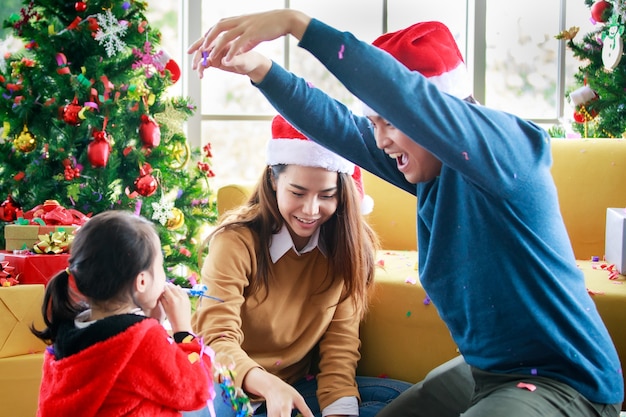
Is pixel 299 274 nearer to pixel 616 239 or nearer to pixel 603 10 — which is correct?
pixel 616 239

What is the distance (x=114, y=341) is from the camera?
125 centimetres

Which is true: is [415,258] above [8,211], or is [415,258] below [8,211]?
below

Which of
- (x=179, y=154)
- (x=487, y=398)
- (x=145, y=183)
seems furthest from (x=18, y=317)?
(x=487, y=398)

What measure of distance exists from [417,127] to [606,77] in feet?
8.52

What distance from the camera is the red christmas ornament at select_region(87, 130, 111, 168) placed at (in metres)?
2.59

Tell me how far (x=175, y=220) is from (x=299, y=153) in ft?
3.87

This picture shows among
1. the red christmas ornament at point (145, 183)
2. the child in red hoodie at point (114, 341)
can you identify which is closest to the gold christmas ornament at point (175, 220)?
the red christmas ornament at point (145, 183)

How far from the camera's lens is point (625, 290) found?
80.0 inches

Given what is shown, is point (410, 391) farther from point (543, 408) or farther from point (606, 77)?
point (606, 77)

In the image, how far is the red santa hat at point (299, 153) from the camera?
176cm

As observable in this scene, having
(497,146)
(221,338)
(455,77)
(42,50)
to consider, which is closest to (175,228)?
(42,50)

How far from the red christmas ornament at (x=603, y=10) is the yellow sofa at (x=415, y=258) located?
0.82 meters

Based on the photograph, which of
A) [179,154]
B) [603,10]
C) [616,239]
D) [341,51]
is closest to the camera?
[341,51]

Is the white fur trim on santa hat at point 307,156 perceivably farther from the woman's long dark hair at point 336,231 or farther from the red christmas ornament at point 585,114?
the red christmas ornament at point 585,114
